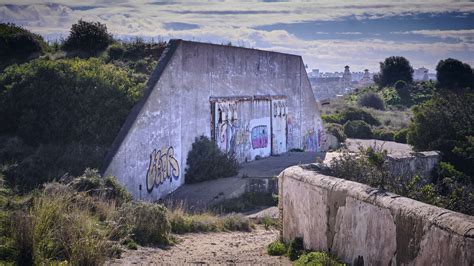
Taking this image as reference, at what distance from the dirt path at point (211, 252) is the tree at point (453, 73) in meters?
54.7

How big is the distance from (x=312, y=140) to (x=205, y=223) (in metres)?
20.1

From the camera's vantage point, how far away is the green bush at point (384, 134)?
4270cm

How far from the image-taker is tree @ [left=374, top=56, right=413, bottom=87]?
71.6 metres

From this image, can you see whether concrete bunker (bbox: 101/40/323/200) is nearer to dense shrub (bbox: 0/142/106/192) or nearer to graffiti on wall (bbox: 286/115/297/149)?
graffiti on wall (bbox: 286/115/297/149)

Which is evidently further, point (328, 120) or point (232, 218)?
point (328, 120)

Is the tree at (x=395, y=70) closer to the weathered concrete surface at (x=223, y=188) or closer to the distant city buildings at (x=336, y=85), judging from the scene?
the distant city buildings at (x=336, y=85)

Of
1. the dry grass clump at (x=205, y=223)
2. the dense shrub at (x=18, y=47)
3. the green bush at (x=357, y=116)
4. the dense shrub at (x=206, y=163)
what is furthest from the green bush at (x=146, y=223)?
the green bush at (x=357, y=116)

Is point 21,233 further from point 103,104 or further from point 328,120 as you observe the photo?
point 328,120

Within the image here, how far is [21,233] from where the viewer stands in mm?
8133

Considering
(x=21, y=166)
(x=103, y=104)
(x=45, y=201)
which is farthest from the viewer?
(x=103, y=104)

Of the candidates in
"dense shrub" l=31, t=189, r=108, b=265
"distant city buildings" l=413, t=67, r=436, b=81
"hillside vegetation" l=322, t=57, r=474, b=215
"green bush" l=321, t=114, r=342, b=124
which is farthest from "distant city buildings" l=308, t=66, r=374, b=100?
"dense shrub" l=31, t=189, r=108, b=265

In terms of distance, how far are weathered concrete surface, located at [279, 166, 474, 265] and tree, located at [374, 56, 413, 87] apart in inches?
2526

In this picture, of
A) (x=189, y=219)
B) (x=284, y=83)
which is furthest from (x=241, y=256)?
(x=284, y=83)

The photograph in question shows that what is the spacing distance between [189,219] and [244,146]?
11.1m
